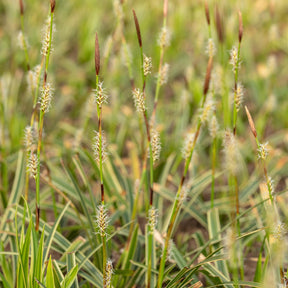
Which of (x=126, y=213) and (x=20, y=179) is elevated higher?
(x=20, y=179)

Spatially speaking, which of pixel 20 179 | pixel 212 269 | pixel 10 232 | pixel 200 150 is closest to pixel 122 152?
pixel 200 150

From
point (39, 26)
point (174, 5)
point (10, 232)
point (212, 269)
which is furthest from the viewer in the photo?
point (174, 5)

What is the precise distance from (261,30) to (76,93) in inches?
81.0

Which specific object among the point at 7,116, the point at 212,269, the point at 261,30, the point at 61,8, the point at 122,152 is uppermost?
the point at 61,8

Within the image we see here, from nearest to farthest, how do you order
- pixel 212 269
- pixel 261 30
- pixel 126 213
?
pixel 212 269, pixel 126 213, pixel 261 30

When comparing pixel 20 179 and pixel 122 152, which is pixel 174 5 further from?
pixel 20 179

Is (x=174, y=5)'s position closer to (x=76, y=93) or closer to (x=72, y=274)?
(x=76, y=93)

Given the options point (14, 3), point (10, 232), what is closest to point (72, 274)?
point (10, 232)

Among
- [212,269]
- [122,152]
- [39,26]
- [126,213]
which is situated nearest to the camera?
[212,269]

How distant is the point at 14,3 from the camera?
414 cm

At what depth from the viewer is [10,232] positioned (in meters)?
1.75

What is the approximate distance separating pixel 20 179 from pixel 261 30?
3129 mm

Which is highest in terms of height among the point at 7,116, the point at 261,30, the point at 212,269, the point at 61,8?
the point at 61,8

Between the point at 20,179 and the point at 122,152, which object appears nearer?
the point at 20,179
